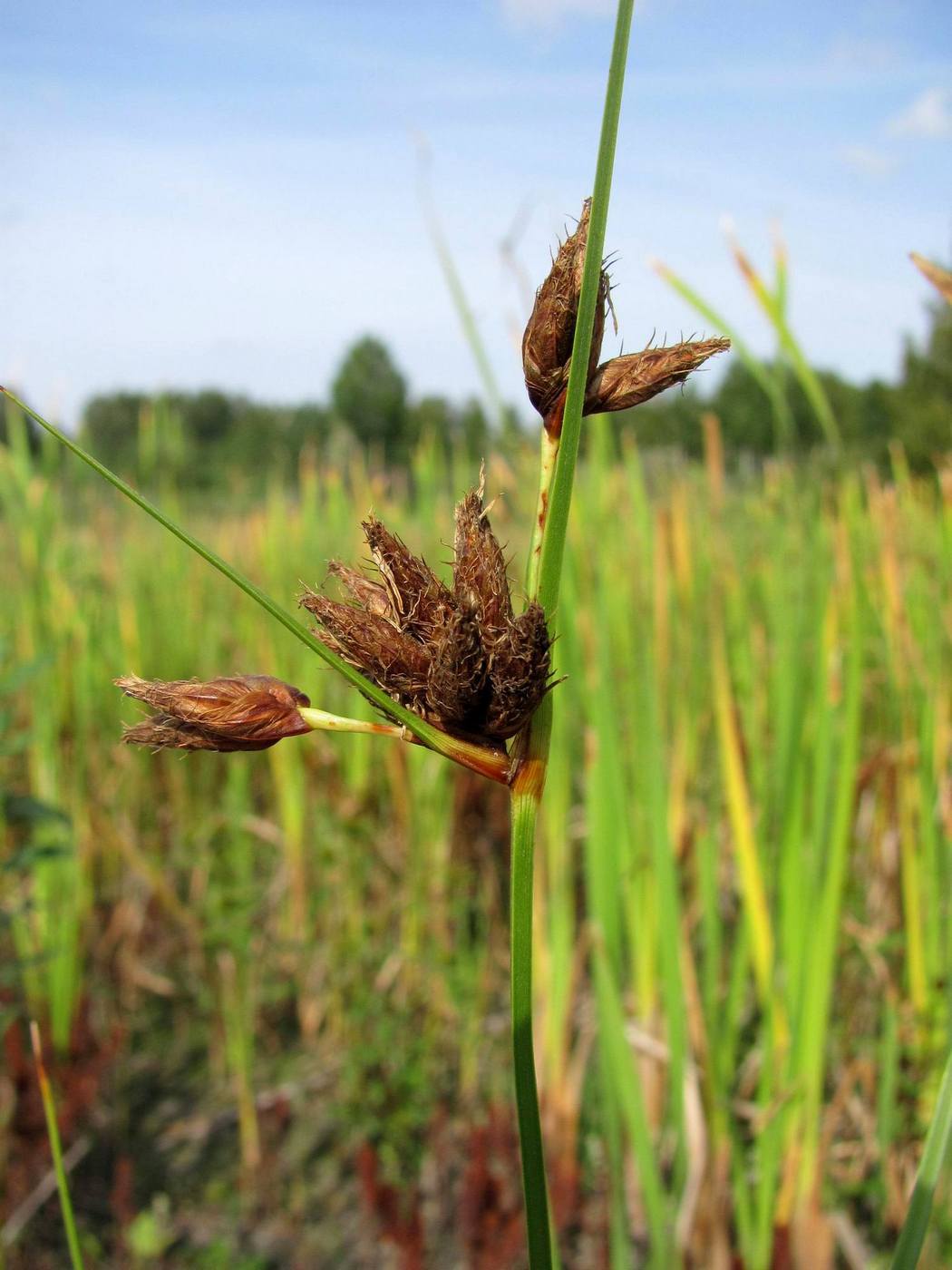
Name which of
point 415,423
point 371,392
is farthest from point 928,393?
point 371,392

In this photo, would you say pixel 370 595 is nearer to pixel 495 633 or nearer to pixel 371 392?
pixel 495 633

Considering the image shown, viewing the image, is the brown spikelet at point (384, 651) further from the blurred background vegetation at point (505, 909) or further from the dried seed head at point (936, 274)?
the blurred background vegetation at point (505, 909)

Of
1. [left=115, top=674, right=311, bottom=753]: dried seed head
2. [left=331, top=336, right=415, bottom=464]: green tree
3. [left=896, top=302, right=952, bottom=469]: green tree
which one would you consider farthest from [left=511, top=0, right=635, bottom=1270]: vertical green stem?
[left=331, top=336, right=415, bottom=464]: green tree

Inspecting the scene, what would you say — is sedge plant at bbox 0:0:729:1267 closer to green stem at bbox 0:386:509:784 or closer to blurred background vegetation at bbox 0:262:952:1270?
green stem at bbox 0:386:509:784

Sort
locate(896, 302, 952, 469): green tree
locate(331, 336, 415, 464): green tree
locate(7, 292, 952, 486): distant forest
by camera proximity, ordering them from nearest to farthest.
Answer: locate(7, 292, 952, 486): distant forest → locate(896, 302, 952, 469): green tree → locate(331, 336, 415, 464): green tree

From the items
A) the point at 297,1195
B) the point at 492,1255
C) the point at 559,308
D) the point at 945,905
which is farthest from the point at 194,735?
the point at 297,1195

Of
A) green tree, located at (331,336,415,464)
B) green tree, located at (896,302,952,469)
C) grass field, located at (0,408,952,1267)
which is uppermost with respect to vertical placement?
green tree, located at (331,336,415,464)

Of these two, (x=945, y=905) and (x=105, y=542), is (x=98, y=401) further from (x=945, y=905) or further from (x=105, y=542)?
(x=945, y=905)
